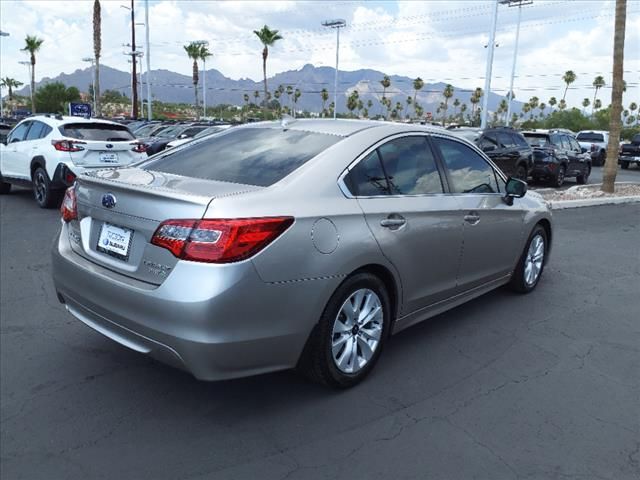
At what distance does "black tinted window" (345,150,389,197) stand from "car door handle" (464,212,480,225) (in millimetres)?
911

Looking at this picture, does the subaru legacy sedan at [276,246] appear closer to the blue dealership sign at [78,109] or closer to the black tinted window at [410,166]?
the black tinted window at [410,166]

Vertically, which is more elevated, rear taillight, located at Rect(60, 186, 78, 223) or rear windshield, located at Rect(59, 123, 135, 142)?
rear windshield, located at Rect(59, 123, 135, 142)

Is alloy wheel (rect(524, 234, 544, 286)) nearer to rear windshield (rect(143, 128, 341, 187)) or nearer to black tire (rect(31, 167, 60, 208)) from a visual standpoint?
rear windshield (rect(143, 128, 341, 187))

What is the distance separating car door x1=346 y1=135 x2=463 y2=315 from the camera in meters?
3.48

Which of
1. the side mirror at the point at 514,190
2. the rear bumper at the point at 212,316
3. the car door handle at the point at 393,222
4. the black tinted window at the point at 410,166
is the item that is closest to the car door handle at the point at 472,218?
the black tinted window at the point at 410,166

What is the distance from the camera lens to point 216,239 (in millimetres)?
2723

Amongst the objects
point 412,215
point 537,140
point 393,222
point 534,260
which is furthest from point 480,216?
point 537,140

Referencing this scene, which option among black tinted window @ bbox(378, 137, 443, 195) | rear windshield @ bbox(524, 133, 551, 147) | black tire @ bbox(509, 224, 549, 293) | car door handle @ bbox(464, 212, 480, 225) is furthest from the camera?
rear windshield @ bbox(524, 133, 551, 147)

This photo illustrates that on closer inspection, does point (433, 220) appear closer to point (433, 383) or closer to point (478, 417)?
point (433, 383)

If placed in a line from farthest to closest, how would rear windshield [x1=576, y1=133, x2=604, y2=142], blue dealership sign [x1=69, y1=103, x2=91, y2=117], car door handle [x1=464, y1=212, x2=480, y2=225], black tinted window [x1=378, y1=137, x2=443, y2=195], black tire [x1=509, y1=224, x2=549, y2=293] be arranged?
rear windshield [x1=576, y1=133, x2=604, y2=142] → blue dealership sign [x1=69, y1=103, x2=91, y2=117] → black tire [x1=509, y1=224, x2=549, y2=293] → car door handle [x1=464, y1=212, x2=480, y2=225] → black tinted window [x1=378, y1=137, x2=443, y2=195]

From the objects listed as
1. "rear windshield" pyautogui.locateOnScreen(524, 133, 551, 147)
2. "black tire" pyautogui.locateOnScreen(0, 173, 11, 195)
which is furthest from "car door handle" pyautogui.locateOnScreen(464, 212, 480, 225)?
"rear windshield" pyautogui.locateOnScreen(524, 133, 551, 147)

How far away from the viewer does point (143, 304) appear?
2855mm

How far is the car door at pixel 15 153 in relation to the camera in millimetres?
10352

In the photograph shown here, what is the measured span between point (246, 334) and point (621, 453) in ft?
6.82
